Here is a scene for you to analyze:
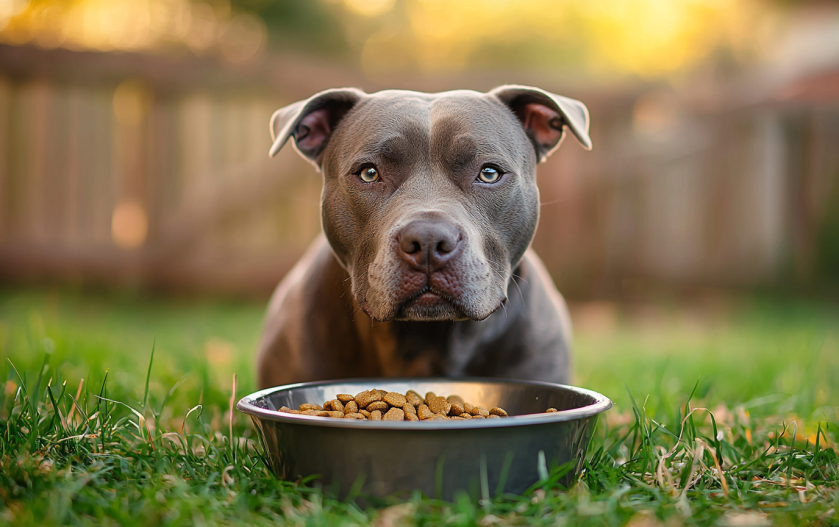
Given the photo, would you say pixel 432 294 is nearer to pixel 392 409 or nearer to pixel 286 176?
pixel 392 409

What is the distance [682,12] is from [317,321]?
2158cm

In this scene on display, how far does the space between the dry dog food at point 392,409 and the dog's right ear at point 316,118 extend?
3.49ft

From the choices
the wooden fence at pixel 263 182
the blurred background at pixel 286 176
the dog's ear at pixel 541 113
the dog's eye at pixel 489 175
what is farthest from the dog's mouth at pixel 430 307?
the wooden fence at pixel 263 182

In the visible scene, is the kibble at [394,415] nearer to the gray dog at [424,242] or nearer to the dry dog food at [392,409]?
the dry dog food at [392,409]

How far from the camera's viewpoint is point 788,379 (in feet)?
11.0

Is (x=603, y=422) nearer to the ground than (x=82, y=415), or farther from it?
nearer to the ground

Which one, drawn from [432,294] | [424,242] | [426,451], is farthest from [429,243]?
[426,451]

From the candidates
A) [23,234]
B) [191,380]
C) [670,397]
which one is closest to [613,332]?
[670,397]

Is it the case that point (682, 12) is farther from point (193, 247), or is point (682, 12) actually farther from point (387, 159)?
point (387, 159)

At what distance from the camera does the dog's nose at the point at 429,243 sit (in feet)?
6.59

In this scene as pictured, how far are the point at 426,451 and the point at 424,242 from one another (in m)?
0.63

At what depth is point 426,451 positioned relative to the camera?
1.61 metres

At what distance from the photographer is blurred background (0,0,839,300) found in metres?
6.39

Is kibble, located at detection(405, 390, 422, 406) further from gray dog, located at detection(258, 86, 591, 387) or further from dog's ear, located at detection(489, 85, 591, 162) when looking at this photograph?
dog's ear, located at detection(489, 85, 591, 162)
